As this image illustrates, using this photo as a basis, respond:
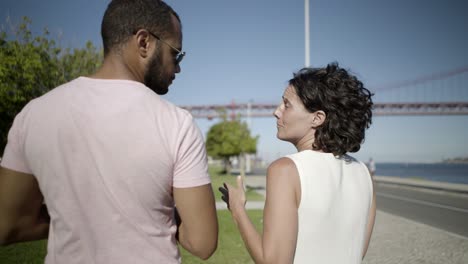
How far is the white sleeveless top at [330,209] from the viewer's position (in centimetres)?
168

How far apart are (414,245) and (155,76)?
780cm

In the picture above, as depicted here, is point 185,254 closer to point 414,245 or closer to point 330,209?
point 414,245

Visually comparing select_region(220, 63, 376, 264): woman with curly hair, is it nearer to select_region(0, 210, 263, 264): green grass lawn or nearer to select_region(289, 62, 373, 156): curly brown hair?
select_region(289, 62, 373, 156): curly brown hair

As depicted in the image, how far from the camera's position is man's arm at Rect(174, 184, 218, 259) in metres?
1.35

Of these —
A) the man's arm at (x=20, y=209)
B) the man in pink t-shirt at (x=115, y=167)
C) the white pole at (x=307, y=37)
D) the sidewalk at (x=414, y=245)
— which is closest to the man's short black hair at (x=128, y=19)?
the man in pink t-shirt at (x=115, y=167)

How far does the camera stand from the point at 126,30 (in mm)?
1397

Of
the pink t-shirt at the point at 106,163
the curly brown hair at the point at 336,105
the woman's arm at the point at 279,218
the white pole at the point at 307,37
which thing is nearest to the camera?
the pink t-shirt at the point at 106,163

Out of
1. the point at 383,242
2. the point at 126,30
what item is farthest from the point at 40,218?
the point at 383,242

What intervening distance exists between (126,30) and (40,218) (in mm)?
801

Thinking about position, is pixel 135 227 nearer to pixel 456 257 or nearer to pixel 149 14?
pixel 149 14

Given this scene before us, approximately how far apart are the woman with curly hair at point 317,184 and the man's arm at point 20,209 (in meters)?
0.84

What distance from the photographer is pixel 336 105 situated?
1.84 metres

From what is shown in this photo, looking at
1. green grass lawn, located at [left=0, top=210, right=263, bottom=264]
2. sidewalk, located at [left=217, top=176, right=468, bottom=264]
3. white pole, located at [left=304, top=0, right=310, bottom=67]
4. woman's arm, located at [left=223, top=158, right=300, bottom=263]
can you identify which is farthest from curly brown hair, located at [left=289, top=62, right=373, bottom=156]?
white pole, located at [left=304, top=0, right=310, bottom=67]

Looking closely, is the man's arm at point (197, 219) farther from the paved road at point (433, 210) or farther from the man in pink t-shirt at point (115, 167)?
the paved road at point (433, 210)
